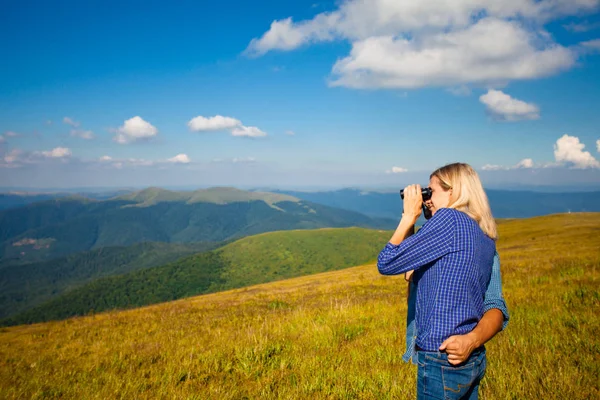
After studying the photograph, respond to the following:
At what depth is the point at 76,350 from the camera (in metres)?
8.09

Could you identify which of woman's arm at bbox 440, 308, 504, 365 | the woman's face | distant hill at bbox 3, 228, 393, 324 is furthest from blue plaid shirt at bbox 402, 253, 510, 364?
distant hill at bbox 3, 228, 393, 324

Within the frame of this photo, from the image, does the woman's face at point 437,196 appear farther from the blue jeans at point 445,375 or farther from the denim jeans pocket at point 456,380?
the denim jeans pocket at point 456,380

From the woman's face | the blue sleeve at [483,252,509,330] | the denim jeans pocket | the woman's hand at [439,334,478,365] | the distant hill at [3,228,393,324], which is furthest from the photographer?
the distant hill at [3,228,393,324]

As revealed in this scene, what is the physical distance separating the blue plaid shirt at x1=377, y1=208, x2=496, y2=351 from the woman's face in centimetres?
42

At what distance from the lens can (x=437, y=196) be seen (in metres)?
3.36

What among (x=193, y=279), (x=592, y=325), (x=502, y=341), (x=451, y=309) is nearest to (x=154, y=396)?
(x=451, y=309)

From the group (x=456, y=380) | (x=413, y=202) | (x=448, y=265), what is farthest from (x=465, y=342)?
(x=413, y=202)

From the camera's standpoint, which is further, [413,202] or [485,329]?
[413,202]

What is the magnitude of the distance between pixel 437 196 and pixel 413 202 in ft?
1.38

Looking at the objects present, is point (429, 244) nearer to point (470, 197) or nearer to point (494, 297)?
point (470, 197)

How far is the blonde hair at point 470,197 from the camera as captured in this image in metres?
3.07

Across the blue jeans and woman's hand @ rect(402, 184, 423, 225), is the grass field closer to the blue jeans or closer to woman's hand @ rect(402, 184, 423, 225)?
the blue jeans

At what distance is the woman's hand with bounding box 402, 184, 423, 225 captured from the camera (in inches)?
121

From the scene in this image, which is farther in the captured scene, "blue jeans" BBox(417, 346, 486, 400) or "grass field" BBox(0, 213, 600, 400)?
"grass field" BBox(0, 213, 600, 400)
